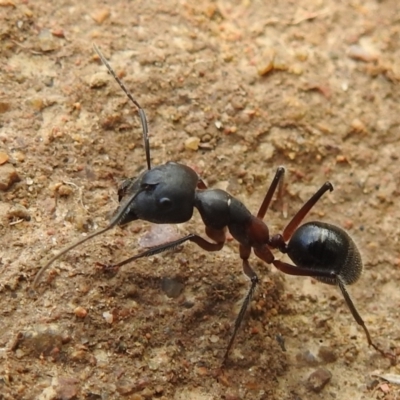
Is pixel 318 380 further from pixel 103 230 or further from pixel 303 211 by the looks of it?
pixel 103 230

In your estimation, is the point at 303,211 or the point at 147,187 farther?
the point at 303,211

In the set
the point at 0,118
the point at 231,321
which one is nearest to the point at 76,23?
the point at 0,118

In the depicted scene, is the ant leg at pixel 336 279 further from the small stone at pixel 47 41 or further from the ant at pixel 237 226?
the small stone at pixel 47 41

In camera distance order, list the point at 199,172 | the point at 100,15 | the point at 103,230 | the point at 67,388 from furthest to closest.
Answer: the point at 100,15, the point at 199,172, the point at 103,230, the point at 67,388

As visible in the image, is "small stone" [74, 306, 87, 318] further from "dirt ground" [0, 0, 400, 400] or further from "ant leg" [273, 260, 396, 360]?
"ant leg" [273, 260, 396, 360]

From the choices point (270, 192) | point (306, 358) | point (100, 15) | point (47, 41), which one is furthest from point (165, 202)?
point (100, 15)

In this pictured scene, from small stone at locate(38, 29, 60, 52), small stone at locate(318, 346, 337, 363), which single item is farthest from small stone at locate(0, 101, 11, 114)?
small stone at locate(318, 346, 337, 363)

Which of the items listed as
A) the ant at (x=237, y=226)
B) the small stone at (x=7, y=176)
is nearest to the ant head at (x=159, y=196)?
the ant at (x=237, y=226)

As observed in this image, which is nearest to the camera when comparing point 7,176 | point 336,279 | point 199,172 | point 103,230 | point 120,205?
point 103,230
